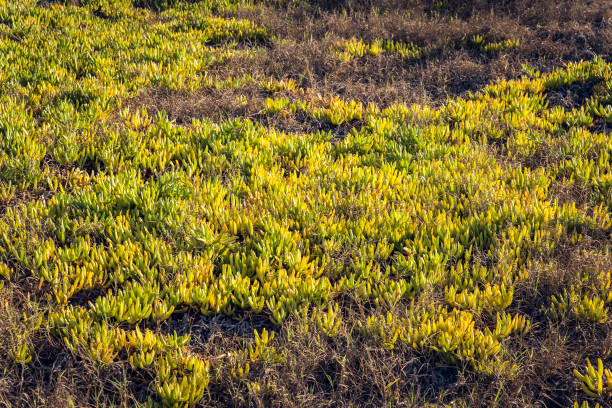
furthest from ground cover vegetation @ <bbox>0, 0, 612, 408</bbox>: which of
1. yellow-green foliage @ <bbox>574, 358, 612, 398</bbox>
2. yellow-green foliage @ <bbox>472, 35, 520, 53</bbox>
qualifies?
yellow-green foliage @ <bbox>472, 35, 520, 53</bbox>

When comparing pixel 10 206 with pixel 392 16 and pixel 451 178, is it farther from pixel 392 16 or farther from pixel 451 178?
pixel 392 16

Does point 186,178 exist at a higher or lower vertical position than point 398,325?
higher

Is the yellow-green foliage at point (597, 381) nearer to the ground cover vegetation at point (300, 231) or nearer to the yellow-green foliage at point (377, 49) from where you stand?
the ground cover vegetation at point (300, 231)

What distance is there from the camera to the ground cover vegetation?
2.72m

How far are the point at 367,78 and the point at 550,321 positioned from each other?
198 inches

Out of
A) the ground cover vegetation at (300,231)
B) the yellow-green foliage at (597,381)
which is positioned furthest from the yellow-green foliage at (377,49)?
the yellow-green foliage at (597,381)

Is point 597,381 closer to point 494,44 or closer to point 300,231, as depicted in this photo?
point 300,231

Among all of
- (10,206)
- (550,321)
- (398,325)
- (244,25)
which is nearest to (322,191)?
(398,325)

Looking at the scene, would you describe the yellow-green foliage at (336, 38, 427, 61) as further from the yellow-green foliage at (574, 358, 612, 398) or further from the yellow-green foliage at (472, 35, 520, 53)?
the yellow-green foliage at (574, 358, 612, 398)

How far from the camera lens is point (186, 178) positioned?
4.36 meters

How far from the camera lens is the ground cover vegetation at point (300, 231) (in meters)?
2.72

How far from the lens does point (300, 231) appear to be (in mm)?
3805

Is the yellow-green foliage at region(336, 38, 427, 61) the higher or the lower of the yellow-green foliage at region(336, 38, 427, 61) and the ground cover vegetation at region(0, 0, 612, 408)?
the higher

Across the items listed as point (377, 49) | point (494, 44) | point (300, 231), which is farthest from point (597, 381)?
point (494, 44)
